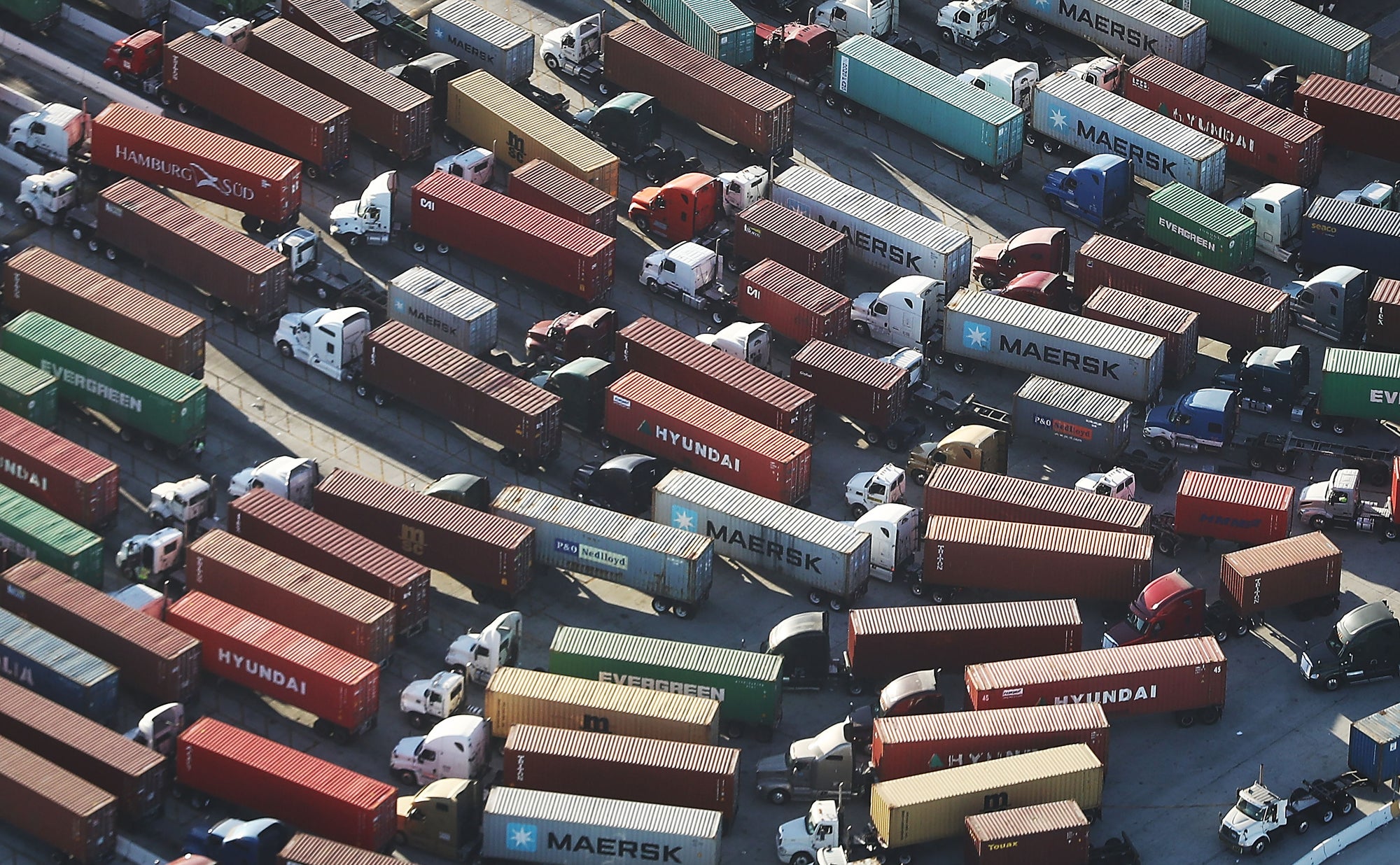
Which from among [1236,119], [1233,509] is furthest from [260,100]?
[1233,509]

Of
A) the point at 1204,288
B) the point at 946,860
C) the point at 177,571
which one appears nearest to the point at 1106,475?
the point at 1204,288

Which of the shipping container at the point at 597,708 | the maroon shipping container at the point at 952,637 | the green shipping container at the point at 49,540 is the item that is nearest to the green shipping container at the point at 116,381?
the green shipping container at the point at 49,540

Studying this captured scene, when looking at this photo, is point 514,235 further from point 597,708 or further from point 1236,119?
point 1236,119

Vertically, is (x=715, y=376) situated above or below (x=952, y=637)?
above

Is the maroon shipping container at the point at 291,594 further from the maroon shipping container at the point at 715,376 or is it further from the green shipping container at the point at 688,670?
the maroon shipping container at the point at 715,376

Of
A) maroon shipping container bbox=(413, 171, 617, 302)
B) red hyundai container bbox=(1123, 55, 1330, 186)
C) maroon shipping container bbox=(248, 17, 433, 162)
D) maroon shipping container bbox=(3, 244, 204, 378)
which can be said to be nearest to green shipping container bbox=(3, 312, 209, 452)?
maroon shipping container bbox=(3, 244, 204, 378)

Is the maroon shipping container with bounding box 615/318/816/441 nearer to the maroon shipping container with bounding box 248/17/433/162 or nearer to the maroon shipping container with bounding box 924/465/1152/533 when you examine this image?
the maroon shipping container with bounding box 924/465/1152/533
